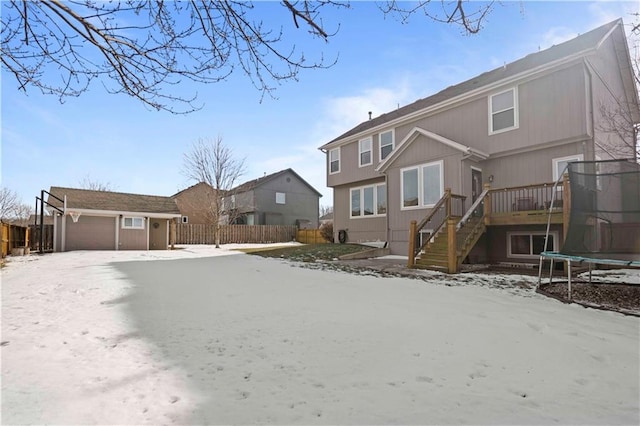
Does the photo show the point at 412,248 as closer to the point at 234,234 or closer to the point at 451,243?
the point at 451,243

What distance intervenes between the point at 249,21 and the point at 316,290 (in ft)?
13.5

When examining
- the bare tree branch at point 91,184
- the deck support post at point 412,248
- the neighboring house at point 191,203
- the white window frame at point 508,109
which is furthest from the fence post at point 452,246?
the bare tree branch at point 91,184

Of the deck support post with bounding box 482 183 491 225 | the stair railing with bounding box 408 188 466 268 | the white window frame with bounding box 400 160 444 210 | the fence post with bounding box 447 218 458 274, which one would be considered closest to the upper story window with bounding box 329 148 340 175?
the white window frame with bounding box 400 160 444 210

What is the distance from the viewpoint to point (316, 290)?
18.6ft

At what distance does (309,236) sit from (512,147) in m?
17.4

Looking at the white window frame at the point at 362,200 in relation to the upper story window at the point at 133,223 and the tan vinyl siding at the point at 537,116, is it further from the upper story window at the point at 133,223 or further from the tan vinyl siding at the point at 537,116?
the upper story window at the point at 133,223

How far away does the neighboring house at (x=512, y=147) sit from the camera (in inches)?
363

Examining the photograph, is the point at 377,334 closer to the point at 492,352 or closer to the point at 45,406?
the point at 492,352

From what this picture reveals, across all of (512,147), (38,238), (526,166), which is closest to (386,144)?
(512,147)

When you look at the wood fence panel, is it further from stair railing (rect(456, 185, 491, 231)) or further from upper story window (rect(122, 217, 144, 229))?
stair railing (rect(456, 185, 491, 231))

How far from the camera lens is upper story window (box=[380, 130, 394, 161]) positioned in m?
14.9

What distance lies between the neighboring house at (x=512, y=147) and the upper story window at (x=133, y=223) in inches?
581

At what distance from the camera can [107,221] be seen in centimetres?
1833

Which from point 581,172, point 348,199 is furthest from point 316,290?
point 348,199
